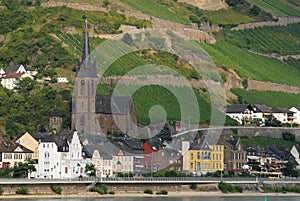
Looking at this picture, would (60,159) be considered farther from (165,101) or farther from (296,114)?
(296,114)

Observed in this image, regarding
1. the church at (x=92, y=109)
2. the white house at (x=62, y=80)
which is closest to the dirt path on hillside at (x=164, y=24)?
the white house at (x=62, y=80)

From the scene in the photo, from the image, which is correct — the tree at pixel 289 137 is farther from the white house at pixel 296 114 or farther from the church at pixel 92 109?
the church at pixel 92 109

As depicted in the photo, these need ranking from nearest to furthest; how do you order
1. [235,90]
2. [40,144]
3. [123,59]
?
[40,144] < [123,59] < [235,90]

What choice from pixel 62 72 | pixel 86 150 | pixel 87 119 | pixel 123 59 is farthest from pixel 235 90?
pixel 86 150

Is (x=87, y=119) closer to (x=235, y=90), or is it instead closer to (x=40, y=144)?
(x=40, y=144)

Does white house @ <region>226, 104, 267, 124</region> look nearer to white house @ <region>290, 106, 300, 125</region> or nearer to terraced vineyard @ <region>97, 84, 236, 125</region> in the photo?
terraced vineyard @ <region>97, 84, 236, 125</region>

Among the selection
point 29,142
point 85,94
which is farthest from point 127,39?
point 29,142

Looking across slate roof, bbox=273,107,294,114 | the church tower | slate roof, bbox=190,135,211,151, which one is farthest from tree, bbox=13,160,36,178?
slate roof, bbox=273,107,294,114
